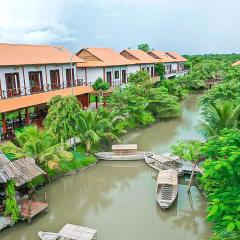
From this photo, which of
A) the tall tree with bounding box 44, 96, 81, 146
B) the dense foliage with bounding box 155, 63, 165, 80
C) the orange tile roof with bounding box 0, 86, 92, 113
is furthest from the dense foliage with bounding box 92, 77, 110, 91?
the dense foliage with bounding box 155, 63, 165, 80

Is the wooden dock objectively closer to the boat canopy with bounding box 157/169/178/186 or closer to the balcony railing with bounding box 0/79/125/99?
the boat canopy with bounding box 157/169/178/186

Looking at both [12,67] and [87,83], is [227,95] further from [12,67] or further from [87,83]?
[12,67]

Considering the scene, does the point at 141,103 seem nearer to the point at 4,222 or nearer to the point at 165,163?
Result: the point at 165,163

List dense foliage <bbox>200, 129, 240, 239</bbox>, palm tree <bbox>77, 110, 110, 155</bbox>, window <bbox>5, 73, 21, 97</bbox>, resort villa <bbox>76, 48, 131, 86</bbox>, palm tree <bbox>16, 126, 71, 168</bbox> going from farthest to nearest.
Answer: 1. resort villa <bbox>76, 48, 131, 86</bbox>
2. window <bbox>5, 73, 21, 97</bbox>
3. palm tree <bbox>77, 110, 110, 155</bbox>
4. palm tree <bbox>16, 126, 71, 168</bbox>
5. dense foliage <bbox>200, 129, 240, 239</bbox>

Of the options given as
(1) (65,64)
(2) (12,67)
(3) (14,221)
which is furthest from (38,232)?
(1) (65,64)

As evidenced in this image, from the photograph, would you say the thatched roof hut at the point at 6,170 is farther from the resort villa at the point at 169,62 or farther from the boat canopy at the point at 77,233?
the resort villa at the point at 169,62

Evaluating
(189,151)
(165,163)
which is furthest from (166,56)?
(189,151)
